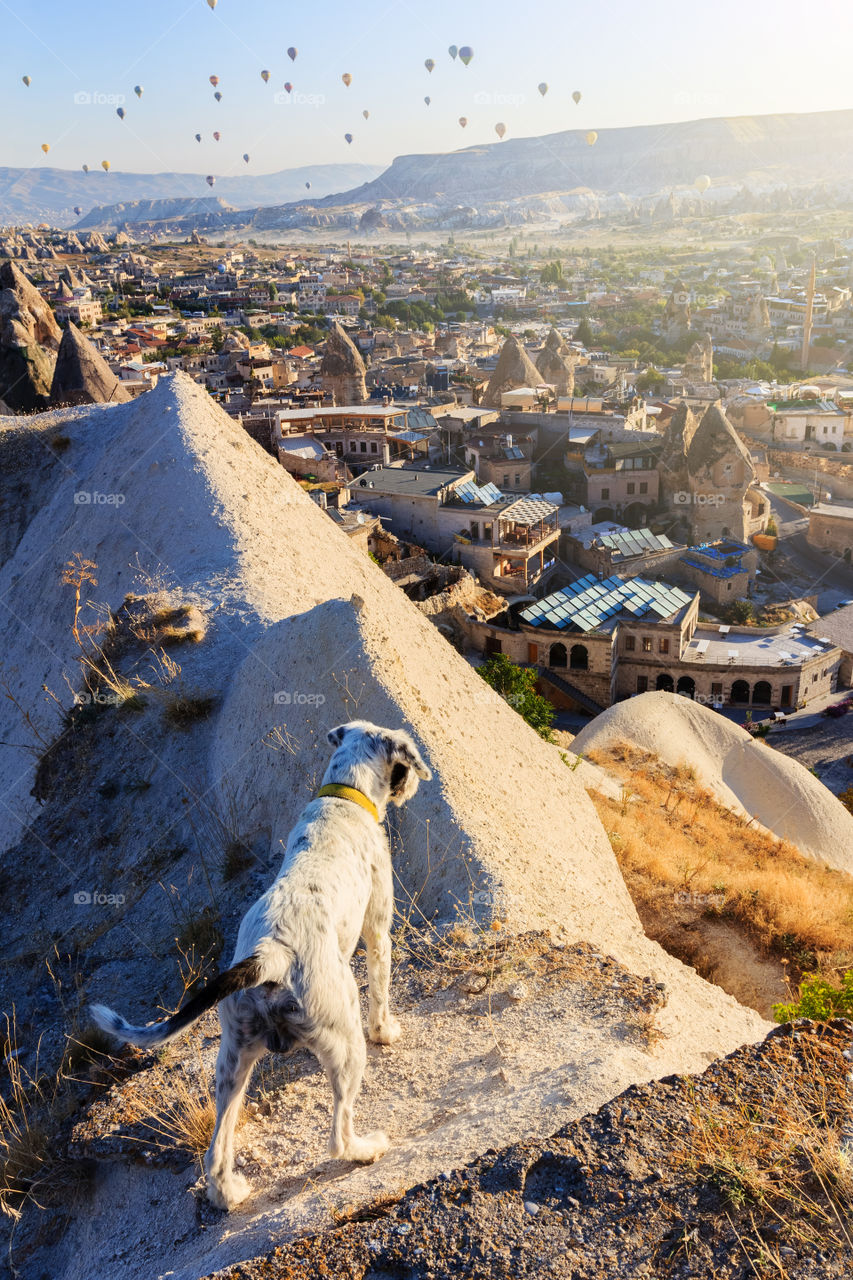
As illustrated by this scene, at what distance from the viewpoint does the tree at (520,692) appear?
14.5 metres

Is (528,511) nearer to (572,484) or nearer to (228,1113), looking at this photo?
(572,484)

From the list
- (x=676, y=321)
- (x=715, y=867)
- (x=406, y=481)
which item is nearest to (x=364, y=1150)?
(x=715, y=867)

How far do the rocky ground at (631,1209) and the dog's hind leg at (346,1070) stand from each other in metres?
0.37

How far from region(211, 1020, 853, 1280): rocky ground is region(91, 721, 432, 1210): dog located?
0.45 m

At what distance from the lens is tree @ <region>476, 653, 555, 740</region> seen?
1446 centimetres

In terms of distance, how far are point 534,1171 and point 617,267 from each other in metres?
124

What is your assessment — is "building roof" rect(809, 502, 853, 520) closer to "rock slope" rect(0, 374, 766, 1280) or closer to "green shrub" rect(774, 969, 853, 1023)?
"rock slope" rect(0, 374, 766, 1280)

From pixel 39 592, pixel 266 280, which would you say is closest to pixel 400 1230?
pixel 39 592

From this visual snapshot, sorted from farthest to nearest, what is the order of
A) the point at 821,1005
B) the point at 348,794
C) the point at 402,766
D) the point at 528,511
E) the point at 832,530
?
the point at 832,530, the point at 528,511, the point at 821,1005, the point at 402,766, the point at 348,794

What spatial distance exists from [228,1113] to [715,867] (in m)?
6.75

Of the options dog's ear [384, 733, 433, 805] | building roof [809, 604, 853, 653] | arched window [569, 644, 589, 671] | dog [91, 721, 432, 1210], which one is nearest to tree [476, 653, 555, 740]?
arched window [569, 644, 589, 671]

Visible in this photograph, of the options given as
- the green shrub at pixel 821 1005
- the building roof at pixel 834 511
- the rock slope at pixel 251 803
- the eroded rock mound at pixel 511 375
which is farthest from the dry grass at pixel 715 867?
the eroded rock mound at pixel 511 375

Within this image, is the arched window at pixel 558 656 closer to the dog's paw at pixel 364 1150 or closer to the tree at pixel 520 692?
the tree at pixel 520 692

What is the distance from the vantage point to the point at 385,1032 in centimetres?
389
